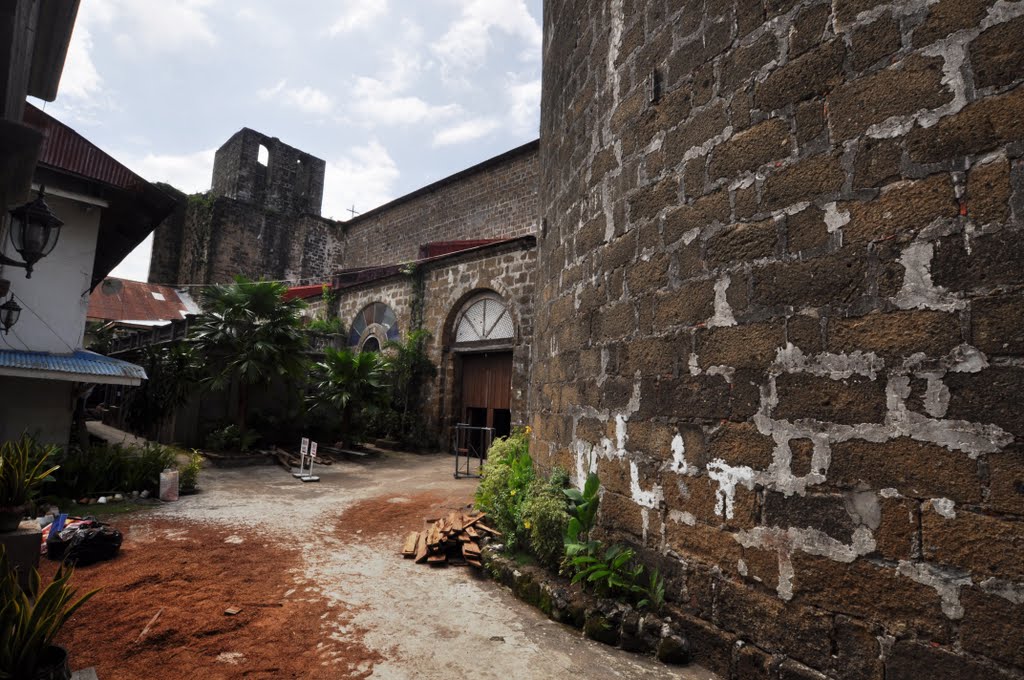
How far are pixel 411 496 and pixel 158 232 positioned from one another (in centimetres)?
2076

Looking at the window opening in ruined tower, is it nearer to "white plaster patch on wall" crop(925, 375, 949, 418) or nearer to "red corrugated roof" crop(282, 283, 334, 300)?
"red corrugated roof" crop(282, 283, 334, 300)

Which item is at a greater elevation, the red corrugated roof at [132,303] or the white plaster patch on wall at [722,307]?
the red corrugated roof at [132,303]

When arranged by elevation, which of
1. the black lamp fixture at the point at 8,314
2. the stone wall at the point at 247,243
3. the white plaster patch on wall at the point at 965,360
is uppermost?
the stone wall at the point at 247,243

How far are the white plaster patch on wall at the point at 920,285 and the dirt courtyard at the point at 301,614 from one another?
2.06m

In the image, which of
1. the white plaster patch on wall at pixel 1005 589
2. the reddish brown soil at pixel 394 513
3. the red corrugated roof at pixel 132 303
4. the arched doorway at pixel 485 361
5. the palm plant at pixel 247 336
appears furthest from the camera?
the red corrugated roof at pixel 132 303

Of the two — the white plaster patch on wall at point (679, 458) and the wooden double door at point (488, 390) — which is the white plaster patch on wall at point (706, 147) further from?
the wooden double door at point (488, 390)

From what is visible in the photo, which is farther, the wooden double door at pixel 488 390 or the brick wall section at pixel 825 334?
the wooden double door at pixel 488 390

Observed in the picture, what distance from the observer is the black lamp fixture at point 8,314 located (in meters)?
6.75

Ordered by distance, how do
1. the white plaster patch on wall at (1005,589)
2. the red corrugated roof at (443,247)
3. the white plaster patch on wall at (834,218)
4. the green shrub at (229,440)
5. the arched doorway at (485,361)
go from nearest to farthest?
1. the white plaster patch on wall at (1005,589)
2. the white plaster patch on wall at (834,218)
3. the green shrub at (229,440)
4. the arched doorway at (485,361)
5. the red corrugated roof at (443,247)

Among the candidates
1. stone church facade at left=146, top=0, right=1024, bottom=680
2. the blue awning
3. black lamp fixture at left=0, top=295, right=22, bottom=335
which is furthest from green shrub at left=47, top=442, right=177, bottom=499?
stone church facade at left=146, top=0, right=1024, bottom=680

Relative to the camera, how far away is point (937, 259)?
208 centimetres

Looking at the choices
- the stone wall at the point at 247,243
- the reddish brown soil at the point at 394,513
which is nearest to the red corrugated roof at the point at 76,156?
the reddish brown soil at the point at 394,513

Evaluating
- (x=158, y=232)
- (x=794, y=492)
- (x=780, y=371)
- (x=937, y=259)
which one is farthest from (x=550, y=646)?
(x=158, y=232)

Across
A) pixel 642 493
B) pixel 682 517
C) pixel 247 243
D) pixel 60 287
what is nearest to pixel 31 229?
pixel 60 287
